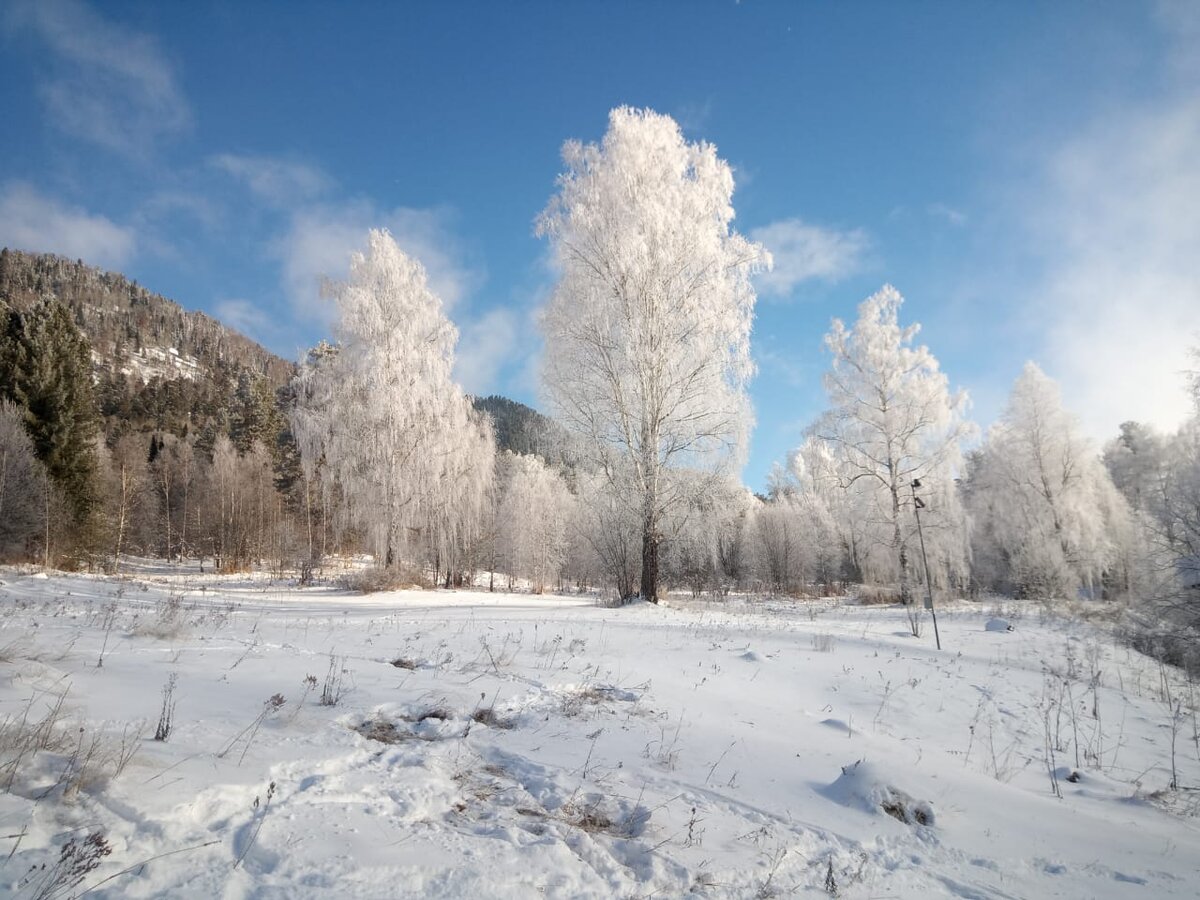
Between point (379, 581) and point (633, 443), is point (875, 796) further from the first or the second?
point (379, 581)

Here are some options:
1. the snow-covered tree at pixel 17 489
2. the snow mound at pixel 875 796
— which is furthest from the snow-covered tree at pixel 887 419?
the snow-covered tree at pixel 17 489

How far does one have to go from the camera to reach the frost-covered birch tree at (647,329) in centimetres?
1285

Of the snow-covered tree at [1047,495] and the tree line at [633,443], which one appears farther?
the snow-covered tree at [1047,495]

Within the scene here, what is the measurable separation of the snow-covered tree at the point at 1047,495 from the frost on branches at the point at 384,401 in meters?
24.2

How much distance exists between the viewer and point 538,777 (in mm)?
2906

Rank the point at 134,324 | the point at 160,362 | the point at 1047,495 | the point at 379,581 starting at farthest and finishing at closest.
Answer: the point at 134,324 → the point at 160,362 → the point at 1047,495 → the point at 379,581

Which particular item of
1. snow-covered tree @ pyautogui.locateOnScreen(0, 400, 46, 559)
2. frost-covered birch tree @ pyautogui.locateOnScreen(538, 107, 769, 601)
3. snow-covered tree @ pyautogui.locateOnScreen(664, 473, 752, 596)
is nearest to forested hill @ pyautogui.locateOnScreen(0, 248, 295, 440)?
snow-covered tree @ pyautogui.locateOnScreen(0, 400, 46, 559)

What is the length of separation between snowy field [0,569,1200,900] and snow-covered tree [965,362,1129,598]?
1982 centimetres

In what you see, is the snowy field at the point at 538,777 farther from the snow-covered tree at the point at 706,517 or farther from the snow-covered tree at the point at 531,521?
the snow-covered tree at the point at 531,521

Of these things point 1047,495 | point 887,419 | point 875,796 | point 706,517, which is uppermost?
point 887,419

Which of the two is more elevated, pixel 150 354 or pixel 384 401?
pixel 150 354

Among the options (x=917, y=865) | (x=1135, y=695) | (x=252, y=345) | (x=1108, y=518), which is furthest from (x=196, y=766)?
(x=252, y=345)

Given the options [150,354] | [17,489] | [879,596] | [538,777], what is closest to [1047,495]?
[879,596]

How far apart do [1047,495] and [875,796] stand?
87.3ft
